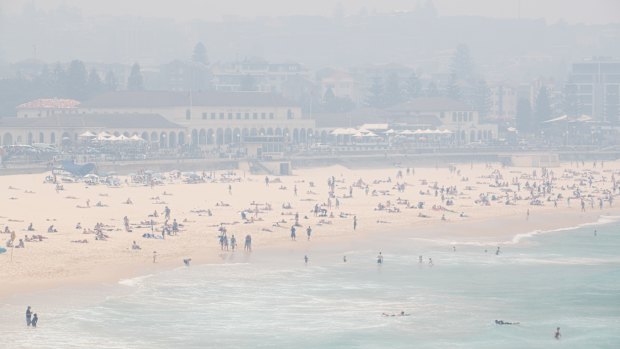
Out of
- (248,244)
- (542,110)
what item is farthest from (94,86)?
(248,244)

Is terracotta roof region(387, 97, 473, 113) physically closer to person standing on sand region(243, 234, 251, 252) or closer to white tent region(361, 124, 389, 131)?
white tent region(361, 124, 389, 131)

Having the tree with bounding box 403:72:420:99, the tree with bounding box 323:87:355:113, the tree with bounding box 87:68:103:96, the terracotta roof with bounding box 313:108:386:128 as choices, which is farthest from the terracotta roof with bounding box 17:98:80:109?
the tree with bounding box 403:72:420:99

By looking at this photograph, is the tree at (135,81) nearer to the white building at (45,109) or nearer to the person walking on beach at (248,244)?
the white building at (45,109)

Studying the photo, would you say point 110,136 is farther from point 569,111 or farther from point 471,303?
point 569,111

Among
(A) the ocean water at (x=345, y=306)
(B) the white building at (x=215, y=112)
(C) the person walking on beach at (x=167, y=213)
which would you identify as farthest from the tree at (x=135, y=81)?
(A) the ocean water at (x=345, y=306)

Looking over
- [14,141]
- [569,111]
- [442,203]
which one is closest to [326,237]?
[442,203]

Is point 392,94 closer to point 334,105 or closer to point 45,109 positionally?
point 334,105
